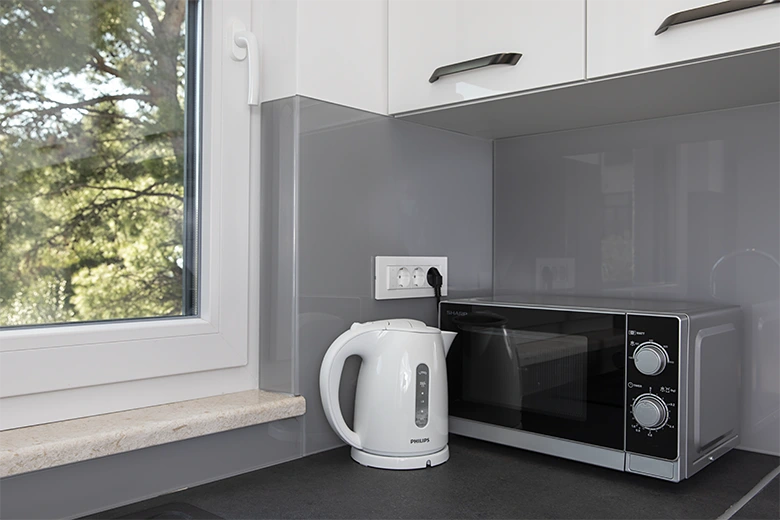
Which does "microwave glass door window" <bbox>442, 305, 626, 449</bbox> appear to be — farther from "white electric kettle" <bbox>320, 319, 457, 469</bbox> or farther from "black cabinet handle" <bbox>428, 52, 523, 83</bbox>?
"black cabinet handle" <bbox>428, 52, 523, 83</bbox>

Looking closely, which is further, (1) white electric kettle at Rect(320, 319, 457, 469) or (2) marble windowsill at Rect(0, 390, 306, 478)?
(1) white electric kettle at Rect(320, 319, 457, 469)

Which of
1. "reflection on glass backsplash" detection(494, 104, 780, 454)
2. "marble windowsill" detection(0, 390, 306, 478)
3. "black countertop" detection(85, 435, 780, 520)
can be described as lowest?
"black countertop" detection(85, 435, 780, 520)

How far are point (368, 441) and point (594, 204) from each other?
0.69 metres

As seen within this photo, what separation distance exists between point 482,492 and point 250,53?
827 mm

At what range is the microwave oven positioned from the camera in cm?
99

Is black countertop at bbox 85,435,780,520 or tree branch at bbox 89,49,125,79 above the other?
tree branch at bbox 89,49,125,79

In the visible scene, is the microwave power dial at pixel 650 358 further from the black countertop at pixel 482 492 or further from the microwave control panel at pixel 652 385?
the black countertop at pixel 482 492

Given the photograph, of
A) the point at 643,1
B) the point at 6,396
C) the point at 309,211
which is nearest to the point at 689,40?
the point at 643,1

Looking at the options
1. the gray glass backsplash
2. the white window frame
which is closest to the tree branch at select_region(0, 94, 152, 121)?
the white window frame

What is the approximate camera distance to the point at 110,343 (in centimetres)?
101

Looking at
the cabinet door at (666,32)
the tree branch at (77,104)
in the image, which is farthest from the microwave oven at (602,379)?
the tree branch at (77,104)

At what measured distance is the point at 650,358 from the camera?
Answer: 0.99 meters

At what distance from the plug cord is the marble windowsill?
379 mm

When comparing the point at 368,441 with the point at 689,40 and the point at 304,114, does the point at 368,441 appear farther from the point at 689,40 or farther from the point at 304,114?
the point at 689,40
